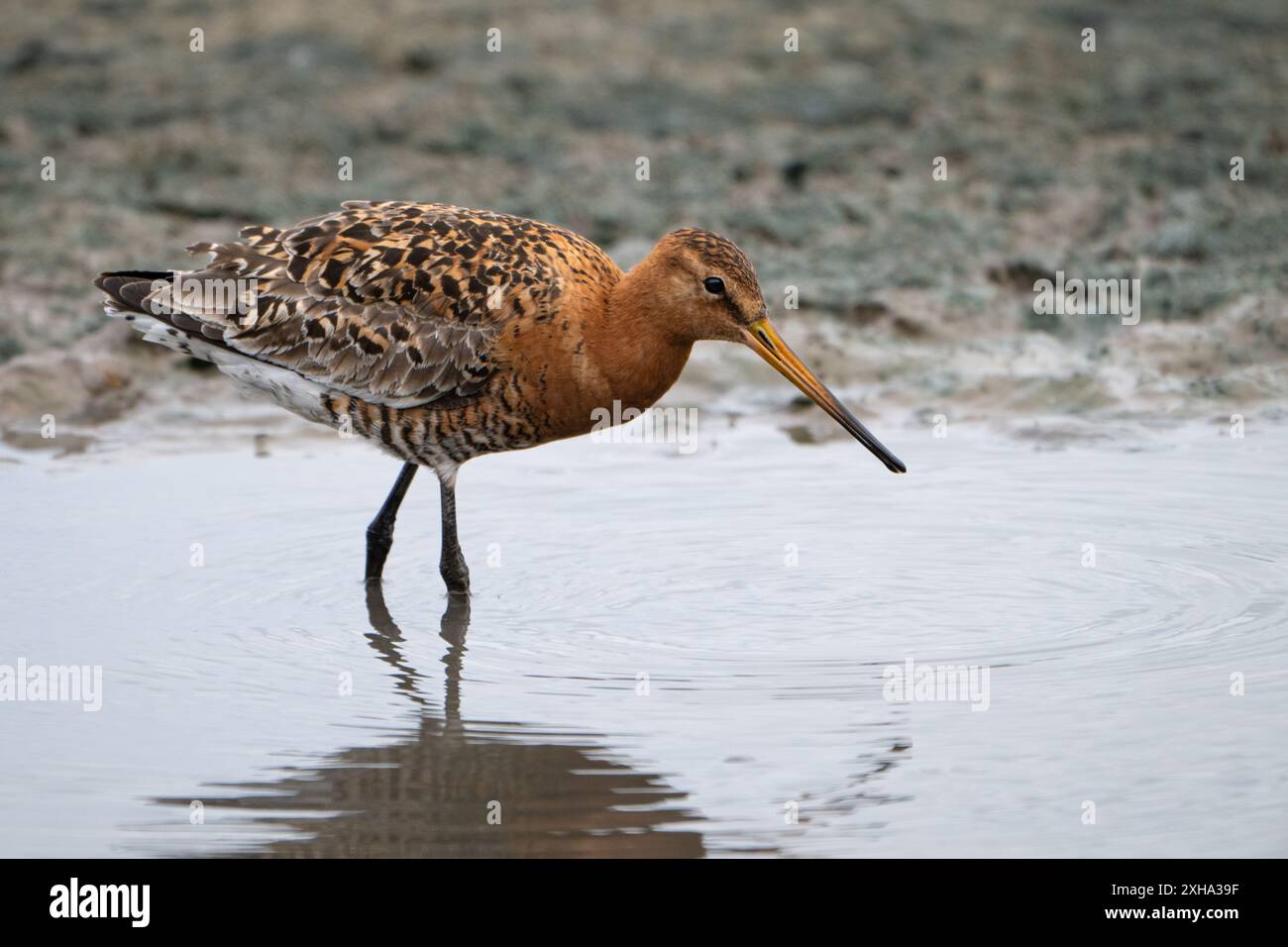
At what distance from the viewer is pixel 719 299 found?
22.7 feet

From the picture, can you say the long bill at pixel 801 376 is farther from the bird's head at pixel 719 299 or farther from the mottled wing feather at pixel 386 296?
the mottled wing feather at pixel 386 296

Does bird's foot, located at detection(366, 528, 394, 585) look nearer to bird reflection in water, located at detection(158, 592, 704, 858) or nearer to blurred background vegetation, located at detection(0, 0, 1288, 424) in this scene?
bird reflection in water, located at detection(158, 592, 704, 858)

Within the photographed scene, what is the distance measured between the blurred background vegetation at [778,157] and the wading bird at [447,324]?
2.50 metres

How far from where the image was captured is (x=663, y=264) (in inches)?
273

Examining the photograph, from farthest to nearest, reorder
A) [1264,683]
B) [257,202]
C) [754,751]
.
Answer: [257,202]
[1264,683]
[754,751]

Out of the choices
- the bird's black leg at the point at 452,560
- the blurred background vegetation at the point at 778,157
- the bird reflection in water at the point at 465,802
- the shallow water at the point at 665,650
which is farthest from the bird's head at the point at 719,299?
the blurred background vegetation at the point at 778,157

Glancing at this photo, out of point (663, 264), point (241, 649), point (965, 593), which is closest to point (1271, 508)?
point (965, 593)

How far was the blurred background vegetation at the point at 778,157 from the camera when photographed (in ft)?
33.2

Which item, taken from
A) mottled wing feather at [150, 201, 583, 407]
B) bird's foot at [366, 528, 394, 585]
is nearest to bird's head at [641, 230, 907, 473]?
mottled wing feather at [150, 201, 583, 407]

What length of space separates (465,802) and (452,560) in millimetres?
2043

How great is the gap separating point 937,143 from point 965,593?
5.63 m

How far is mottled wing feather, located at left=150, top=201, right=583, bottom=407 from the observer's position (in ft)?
23.2

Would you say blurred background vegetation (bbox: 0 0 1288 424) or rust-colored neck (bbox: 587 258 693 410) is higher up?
blurred background vegetation (bbox: 0 0 1288 424)

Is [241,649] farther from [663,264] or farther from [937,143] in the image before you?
[937,143]
